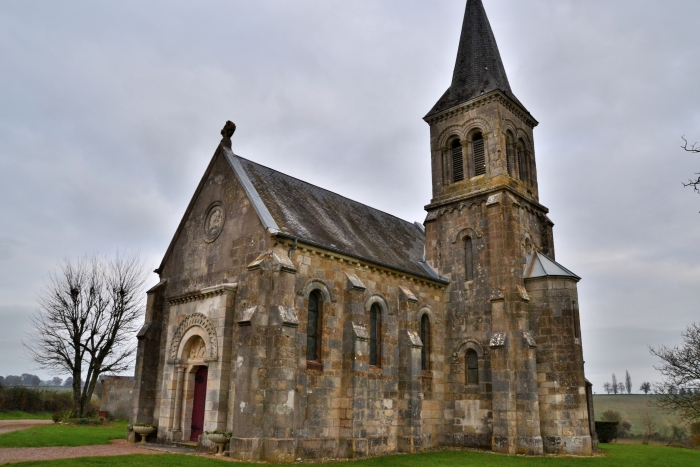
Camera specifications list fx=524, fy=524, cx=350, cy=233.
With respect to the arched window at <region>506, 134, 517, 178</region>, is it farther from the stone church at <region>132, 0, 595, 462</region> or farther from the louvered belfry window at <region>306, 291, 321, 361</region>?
the louvered belfry window at <region>306, 291, 321, 361</region>

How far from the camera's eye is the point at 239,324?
18078mm

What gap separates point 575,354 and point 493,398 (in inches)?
160

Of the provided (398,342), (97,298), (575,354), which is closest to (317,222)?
→ (398,342)

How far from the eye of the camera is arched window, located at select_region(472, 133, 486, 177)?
27734 mm

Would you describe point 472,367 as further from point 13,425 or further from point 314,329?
point 13,425

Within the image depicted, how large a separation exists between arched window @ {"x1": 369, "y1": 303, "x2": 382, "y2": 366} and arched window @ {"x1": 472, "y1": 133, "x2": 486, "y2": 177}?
998 centimetres

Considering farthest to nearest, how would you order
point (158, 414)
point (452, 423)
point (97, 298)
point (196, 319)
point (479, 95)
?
1. point (97, 298)
2. point (479, 95)
3. point (452, 423)
4. point (158, 414)
5. point (196, 319)

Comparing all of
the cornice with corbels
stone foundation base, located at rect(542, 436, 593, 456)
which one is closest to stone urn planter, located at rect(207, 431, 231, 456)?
stone foundation base, located at rect(542, 436, 593, 456)

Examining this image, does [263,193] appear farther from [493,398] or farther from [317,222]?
[493,398]

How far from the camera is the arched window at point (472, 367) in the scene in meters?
24.9

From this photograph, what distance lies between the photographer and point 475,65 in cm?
3052

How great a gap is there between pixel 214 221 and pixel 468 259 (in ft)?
41.9

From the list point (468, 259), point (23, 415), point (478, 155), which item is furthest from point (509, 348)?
point (23, 415)

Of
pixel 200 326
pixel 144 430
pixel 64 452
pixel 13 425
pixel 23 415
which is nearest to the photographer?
pixel 64 452
